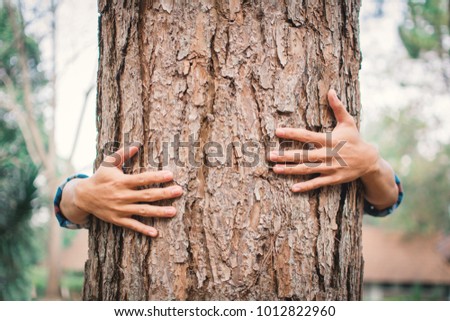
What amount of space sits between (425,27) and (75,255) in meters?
16.2

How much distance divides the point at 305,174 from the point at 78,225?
3.00ft

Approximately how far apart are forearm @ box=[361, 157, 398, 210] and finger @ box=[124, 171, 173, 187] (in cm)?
67

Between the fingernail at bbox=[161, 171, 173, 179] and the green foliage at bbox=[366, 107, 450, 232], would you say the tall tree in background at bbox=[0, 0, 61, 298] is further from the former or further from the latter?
the green foliage at bbox=[366, 107, 450, 232]

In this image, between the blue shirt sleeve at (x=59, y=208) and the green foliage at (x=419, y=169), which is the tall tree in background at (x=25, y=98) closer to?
the blue shirt sleeve at (x=59, y=208)

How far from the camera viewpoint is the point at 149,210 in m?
1.23

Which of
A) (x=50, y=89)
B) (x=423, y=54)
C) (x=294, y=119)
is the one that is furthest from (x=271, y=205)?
(x=423, y=54)

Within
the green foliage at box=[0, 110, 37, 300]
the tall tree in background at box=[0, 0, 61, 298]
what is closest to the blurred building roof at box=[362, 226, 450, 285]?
the tall tree in background at box=[0, 0, 61, 298]

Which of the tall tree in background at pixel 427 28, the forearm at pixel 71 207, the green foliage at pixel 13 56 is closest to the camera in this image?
the forearm at pixel 71 207

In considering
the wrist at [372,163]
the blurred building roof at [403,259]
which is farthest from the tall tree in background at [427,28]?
the wrist at [372,163]

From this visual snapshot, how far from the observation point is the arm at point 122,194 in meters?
1.22

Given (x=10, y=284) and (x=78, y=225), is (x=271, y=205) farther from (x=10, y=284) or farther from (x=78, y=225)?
(x=10, y=284)

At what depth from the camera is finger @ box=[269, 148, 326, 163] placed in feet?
4.04

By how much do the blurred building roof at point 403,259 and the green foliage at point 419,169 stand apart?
2.97 ft
